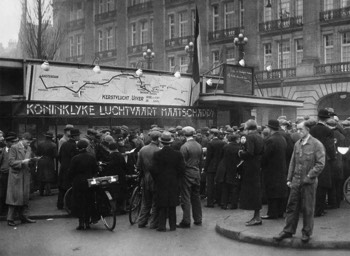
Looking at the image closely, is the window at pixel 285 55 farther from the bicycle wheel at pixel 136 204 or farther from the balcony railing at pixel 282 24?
the bicycle wheel at pixel 136 204

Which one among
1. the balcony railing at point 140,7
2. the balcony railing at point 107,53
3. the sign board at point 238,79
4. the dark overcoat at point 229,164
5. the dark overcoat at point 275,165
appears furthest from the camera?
the balcony railing at point 107,53

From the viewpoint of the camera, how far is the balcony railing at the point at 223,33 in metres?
41.2

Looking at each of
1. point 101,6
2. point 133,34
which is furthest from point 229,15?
point 101,6

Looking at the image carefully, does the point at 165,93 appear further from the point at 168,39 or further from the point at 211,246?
the point at 168,39

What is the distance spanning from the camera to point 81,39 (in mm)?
55500

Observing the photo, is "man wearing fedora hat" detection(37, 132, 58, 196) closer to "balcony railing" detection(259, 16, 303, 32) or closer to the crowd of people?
the crowd of people

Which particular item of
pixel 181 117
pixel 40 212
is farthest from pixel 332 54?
pixel 40 212

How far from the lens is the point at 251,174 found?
32.5 feet

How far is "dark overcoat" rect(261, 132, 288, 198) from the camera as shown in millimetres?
10086

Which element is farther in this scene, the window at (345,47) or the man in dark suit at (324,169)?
the window at (345,47)

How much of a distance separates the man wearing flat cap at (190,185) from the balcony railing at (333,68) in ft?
→ 86.1

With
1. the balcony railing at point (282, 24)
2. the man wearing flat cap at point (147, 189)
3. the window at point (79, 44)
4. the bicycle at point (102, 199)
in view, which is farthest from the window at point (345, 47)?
the window at point (79, 44)

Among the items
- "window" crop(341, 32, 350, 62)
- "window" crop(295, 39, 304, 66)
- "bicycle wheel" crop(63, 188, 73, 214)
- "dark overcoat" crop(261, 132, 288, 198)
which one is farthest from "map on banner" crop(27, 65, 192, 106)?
"window" crop(295, 39, 304, 66)

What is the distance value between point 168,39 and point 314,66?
50.2 ft
